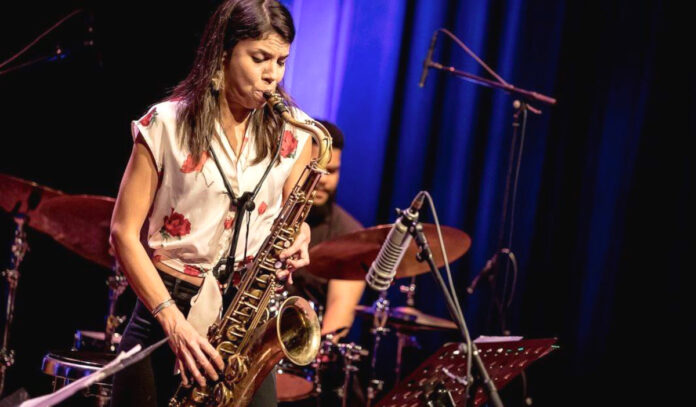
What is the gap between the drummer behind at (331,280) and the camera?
16.3 ft

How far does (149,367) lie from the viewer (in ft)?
7.98

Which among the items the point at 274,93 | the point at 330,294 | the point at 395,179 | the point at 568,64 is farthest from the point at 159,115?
the point at 568,64

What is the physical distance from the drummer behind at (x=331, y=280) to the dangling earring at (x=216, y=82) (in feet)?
7.29

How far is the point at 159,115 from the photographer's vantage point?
247 cm

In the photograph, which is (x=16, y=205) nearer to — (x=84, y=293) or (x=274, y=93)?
(x=84, y=293)

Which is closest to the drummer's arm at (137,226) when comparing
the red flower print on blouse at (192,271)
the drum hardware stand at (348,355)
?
the red flower print on blouse at (192,271)

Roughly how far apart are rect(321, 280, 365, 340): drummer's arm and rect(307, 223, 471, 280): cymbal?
0.47 metres

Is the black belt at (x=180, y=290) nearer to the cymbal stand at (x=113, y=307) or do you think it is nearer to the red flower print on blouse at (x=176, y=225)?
the red flower print on blouse at (x=176, y=225)

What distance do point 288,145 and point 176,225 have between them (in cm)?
49

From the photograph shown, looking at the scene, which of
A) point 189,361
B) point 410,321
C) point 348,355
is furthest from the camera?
point 410,321

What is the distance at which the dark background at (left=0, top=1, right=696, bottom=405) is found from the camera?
534cm

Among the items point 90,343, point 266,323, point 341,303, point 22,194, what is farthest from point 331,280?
point 266,323

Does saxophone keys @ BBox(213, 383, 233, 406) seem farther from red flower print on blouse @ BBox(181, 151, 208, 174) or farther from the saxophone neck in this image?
the saxophone neck

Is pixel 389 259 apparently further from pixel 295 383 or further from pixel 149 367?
pixel 295 383
